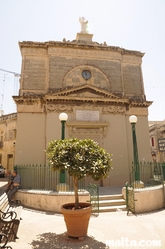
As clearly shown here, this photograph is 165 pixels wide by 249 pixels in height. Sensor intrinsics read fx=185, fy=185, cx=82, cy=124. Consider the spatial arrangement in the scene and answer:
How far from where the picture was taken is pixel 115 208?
26.6 feet

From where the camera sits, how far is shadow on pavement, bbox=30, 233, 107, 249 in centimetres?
461

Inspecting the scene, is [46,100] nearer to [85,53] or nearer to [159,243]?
[85,53]

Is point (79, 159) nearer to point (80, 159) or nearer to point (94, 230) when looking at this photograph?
point (80, 159)

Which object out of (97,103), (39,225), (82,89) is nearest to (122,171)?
(97,103)

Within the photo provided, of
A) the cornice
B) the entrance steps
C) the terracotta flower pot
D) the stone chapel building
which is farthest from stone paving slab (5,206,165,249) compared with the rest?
the cornice

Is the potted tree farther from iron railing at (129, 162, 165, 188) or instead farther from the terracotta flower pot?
iron railing at (129, 162, 165, 188)

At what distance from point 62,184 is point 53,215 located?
1611mm

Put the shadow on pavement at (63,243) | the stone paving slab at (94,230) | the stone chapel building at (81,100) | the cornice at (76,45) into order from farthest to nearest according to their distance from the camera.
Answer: the cornice at (76,45), the stone chapel building at (81,100), the stone paving slab at (94,230), the shadow on pavement at (63,243)

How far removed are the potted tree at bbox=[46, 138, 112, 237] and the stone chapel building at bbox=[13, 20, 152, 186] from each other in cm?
772

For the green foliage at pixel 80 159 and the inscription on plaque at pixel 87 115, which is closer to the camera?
the green foliage at pixel 80 159

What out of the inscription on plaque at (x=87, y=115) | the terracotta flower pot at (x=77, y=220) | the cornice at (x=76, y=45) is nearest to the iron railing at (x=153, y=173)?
the inscription on plaque at (x=87, y=115)

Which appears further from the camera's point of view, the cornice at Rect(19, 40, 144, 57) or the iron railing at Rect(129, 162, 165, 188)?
the cornice at Rect(19, 40, 144, 57)

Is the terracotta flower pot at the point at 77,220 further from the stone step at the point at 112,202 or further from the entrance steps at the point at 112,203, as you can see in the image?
the stone step at the point at 112,202

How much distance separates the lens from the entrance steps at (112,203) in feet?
26.5
